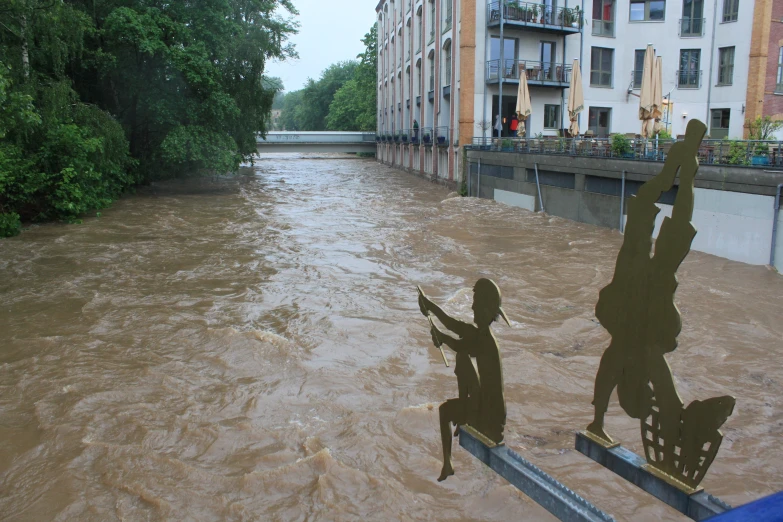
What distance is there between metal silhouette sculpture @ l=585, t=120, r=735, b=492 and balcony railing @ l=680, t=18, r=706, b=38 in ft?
118

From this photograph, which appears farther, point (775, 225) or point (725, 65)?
point (725, 65)

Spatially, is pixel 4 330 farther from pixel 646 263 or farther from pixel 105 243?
pixel 646 263

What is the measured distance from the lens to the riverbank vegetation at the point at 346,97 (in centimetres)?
7262

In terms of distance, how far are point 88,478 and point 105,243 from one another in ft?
45.5

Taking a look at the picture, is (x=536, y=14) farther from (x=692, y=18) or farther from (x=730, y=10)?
(x=730, y=10)

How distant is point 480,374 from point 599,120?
34583mm

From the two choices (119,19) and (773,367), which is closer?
(773,367)

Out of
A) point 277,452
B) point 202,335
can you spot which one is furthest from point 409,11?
point 277,452

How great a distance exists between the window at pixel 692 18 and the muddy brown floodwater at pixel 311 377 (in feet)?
71.1

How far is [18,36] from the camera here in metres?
18.2

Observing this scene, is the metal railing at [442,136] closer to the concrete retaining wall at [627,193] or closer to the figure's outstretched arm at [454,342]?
the concrete retaining wall at [627,193]

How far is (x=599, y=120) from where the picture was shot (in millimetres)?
35281

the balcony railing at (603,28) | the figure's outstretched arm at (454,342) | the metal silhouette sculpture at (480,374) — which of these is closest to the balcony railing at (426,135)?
the balcony railing at (603,28)

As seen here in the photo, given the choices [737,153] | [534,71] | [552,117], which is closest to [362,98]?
[552,117]
